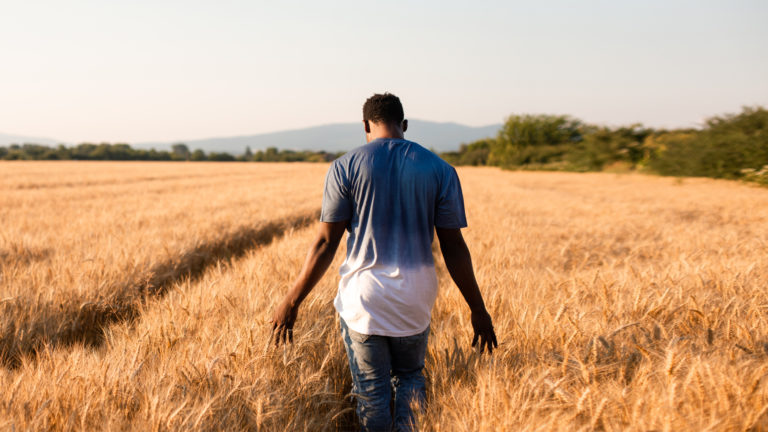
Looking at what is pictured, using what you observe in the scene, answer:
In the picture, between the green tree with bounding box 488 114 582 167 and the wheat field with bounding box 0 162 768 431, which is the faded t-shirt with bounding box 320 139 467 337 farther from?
the green tree with bounding box 488 114 582 167

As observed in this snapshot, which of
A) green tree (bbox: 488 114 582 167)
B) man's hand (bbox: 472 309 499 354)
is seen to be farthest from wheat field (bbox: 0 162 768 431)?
green tree (bbox: 488 114 582 167)

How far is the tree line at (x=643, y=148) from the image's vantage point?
52.1 ft

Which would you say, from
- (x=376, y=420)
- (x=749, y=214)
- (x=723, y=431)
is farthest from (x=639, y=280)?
(x=749, y=214)

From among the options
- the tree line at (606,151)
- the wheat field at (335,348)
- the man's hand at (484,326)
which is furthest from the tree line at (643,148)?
the man's hand at (484,326)

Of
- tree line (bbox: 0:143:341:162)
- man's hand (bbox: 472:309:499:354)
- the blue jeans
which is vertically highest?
tree line (bbox: 0:143:341:162)

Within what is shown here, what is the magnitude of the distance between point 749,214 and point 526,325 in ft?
32.7

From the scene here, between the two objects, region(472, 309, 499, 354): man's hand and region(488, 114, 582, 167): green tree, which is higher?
region(488, 114, 582, 167): green tree

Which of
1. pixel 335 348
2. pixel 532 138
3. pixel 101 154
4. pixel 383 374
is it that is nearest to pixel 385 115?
pixel 383 374

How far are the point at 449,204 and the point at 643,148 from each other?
109ft

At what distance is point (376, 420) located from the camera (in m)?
1.78

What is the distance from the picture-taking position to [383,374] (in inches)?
70.2

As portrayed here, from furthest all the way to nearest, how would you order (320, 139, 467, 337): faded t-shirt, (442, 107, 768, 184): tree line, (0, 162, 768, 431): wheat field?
(442, 107, 768, 184): tree line, (320, 139, 467, 337): faded t-shirt, (0, 162, 768, 431): wheat field

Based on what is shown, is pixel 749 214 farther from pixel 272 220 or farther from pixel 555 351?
pixel 272 220

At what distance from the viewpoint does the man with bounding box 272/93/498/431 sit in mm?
1628
